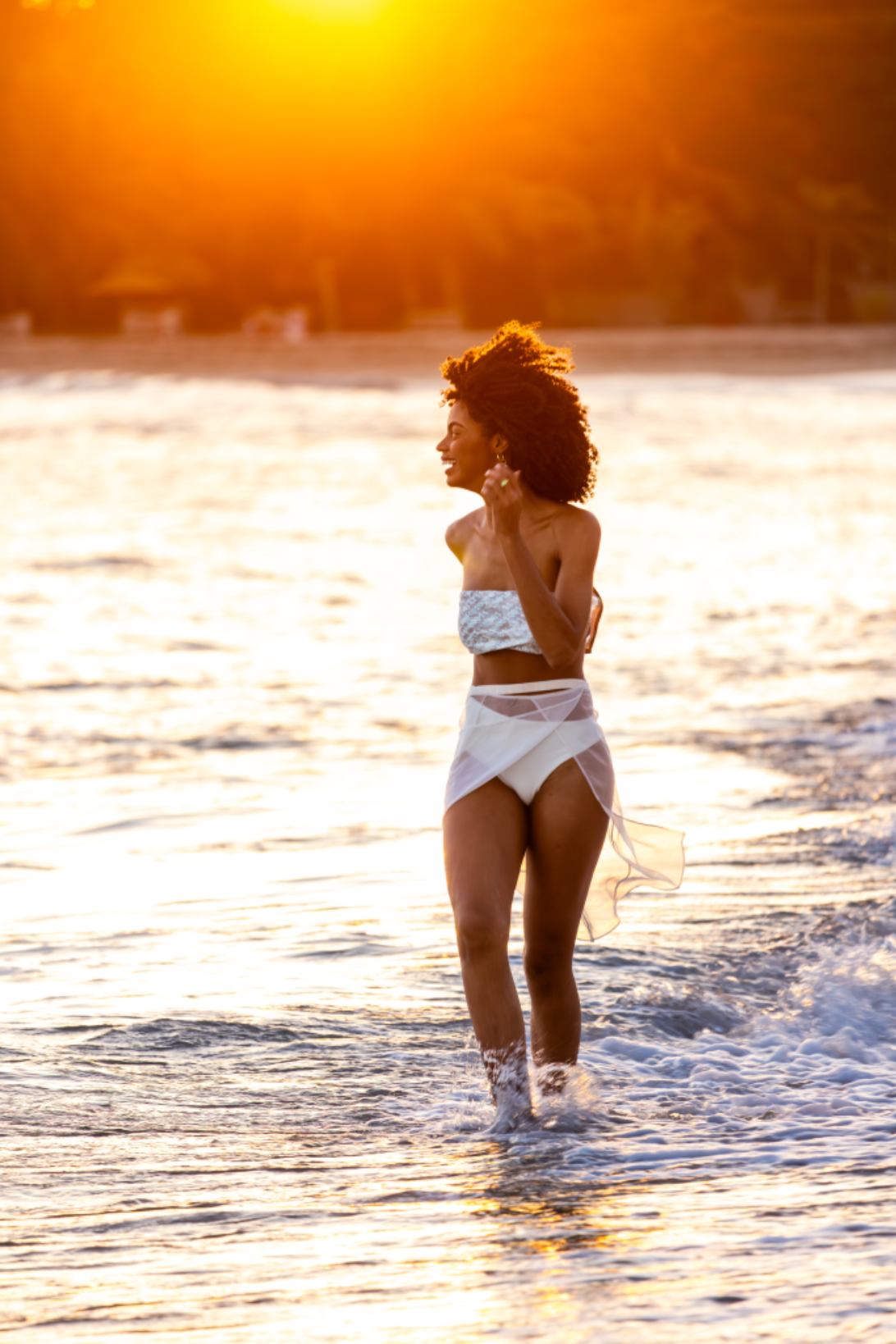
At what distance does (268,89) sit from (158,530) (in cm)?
6858

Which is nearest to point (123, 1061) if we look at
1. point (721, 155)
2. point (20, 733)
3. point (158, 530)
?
point (20, 733)

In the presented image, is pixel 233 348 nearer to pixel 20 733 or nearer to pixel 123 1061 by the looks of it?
pixel 20 733

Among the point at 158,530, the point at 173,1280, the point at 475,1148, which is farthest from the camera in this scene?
the point at 158,530

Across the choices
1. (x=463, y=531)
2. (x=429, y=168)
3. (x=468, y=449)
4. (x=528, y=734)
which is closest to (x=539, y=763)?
(x=528, y=734)

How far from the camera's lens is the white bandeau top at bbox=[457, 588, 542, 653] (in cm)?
442

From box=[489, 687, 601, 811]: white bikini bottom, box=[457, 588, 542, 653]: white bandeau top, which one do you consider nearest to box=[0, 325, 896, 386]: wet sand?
box=[457, 588, 542, 653]: white bandeau top

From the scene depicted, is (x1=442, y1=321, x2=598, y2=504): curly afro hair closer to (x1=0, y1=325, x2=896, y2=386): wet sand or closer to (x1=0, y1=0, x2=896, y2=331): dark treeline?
(x1=0, y1=325, x2=896, y2=386): wet sand

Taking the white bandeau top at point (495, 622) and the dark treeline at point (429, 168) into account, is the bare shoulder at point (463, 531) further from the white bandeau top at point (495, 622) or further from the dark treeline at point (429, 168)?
the dark treeline at point (429, 168)

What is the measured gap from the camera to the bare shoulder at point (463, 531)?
15.0 feet

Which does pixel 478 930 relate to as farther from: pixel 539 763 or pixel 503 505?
pixel 503 505

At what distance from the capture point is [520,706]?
4.46 metres

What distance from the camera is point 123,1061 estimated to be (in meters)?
5.24

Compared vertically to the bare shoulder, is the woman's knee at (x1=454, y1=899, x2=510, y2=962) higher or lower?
lower

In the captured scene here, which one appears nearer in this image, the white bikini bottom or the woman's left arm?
the woman's left arm
